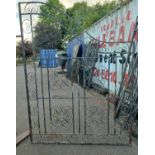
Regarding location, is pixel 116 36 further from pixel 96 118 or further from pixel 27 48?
pixel 27 48

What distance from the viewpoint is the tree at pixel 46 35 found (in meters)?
3.82

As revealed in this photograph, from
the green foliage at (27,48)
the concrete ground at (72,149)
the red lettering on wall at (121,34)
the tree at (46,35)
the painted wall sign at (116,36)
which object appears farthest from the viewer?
the red lettering on wall at (121,34)

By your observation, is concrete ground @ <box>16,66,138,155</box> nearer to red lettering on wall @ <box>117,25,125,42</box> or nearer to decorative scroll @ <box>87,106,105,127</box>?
decorative scroll @ <box>87,106,105,127</box>

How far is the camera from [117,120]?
14.3 ft

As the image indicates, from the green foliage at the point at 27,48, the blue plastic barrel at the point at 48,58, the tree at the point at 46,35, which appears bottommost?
the blue plastic barrel at the point at 48,58

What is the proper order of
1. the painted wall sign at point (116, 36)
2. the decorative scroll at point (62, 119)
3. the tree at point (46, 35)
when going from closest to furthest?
the tree at point (46, 35), the decorative scroll at point (62, 119), the painted wall sign at point (116, 36)

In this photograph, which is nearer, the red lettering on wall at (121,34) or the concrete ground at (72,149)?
the concrete ground at (72,149)

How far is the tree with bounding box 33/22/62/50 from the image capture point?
3.82 metres

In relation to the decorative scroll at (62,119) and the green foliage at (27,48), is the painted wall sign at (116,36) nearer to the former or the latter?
the decorative scroll at (62,119)

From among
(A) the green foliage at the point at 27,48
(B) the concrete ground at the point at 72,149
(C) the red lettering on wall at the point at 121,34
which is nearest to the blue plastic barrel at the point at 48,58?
(A) the green foliage at the point at 27,48

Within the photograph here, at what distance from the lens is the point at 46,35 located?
3.95 meters

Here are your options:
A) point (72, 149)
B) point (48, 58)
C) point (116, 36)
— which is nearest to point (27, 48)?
point (48, 58)

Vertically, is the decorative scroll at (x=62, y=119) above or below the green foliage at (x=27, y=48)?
below
